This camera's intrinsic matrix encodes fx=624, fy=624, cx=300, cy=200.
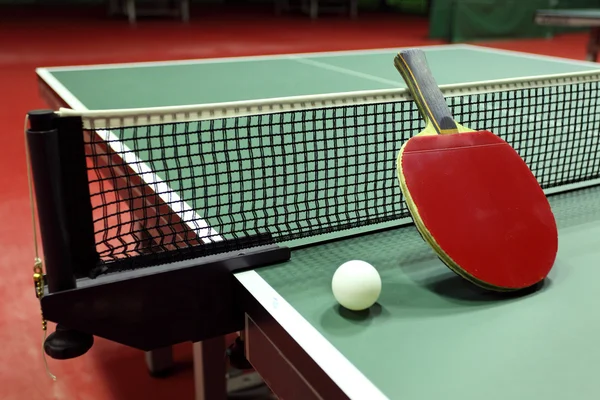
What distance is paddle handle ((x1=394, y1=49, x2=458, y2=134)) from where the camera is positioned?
93cm

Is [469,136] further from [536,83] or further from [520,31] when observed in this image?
[520,31]

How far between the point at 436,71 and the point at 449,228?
187 centimetres

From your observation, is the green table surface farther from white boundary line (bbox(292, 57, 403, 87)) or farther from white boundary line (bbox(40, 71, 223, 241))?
white boundary line (bbox(40, 71, 223, 241))

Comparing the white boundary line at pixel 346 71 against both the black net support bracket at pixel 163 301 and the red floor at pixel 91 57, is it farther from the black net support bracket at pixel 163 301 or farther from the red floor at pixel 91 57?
the black net support bracket at pixel 163 301

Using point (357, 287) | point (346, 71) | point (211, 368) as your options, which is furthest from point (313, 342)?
point (346, 71)

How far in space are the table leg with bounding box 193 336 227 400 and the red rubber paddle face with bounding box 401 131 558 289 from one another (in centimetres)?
72

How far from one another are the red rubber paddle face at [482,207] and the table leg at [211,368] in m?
0.72

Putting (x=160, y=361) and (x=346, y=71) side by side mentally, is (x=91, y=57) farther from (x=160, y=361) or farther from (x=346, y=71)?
(x=160, y=361)

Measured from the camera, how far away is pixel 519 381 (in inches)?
25.5

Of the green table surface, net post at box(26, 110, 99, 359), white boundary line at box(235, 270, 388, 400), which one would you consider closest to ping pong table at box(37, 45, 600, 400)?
white boundary line at box(235, 270, 388, 400)

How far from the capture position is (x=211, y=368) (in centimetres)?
139

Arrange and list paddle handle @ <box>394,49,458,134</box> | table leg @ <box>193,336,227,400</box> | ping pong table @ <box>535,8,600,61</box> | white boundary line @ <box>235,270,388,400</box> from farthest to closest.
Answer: ping pong table @ <box>535,8,600,61</box> → table leg @ <box>193,336,227,400</box> → paddle handle @ <box>394,49,458,134</box> → white boundary line @ <box>235,270,388,400</box>

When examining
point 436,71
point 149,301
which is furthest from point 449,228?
point 436,71

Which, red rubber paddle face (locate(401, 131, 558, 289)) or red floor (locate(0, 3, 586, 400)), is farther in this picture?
red floor (locate(0, 3, 586, 400))
